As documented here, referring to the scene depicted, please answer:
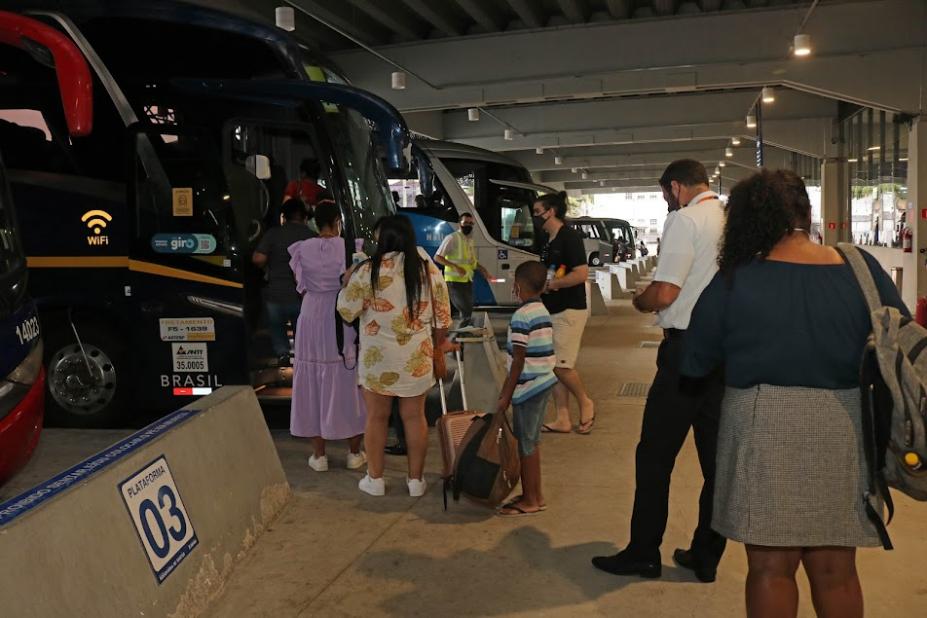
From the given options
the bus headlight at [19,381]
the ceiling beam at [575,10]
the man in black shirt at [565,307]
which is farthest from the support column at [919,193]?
the bus headlight at [19,381]

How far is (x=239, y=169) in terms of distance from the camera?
757 centimetres

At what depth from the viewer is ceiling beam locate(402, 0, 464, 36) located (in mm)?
15672

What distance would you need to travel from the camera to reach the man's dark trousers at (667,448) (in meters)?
4.41

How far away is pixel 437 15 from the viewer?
1678 centimetres

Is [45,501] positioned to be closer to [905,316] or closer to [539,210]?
[905,316]

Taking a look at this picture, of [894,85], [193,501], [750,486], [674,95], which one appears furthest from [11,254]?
[674,95]

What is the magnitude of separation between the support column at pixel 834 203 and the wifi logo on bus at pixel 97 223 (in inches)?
997

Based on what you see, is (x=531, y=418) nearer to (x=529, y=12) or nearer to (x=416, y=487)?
(x=416, y=487)

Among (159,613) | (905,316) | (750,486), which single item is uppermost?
(905,316)

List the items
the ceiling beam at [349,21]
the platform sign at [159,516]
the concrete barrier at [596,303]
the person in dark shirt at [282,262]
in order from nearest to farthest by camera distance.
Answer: the platform sign at [159,516] < the person in dark shirt at [282,262] < the ceiling beam at [349,21] < the concrete barrier at [596,303]

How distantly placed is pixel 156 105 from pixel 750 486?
5960 millimetres

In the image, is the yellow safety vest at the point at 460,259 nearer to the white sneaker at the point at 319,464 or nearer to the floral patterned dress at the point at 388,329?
the white sneaker at the point at 319,464

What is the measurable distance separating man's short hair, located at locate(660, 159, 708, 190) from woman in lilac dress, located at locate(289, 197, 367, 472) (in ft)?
8.59

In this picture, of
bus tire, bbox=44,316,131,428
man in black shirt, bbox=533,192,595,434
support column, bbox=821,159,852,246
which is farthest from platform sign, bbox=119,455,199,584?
support column, bbox=821,159,852,246
